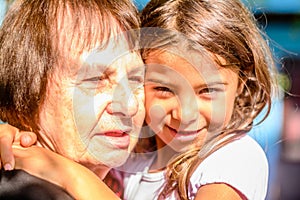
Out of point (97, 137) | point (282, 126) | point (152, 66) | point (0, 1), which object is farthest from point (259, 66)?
point (282, 126)

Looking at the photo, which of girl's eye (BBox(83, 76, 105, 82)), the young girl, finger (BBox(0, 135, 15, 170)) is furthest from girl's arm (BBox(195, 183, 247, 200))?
finger (BBox(0, 135, 15, 170))

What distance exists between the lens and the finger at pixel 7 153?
60.1 inches

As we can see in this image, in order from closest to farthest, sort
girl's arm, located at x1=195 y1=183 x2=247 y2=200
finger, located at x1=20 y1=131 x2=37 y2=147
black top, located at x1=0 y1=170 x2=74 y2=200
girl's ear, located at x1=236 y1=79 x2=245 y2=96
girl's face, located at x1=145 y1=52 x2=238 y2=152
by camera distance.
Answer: black top, located at x1=0 y1=170 x2=74 y2=200 → finger, located at x1=20 y1=131 x2=37 y2=147 → girl's arm, located at x1=195 y1=183 x2=247 y2=200 → girl's face, located at x1=145 y1=52 x2=238 y2=152 → girl's ear, located at x1=236 y1=79 x2=245 y2=96

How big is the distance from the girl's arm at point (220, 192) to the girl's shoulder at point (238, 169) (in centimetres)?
1

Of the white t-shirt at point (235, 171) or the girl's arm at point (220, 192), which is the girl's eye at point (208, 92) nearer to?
the white t-shirt at point (235, 171)

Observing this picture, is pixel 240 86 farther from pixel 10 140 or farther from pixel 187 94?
pixel 10 140

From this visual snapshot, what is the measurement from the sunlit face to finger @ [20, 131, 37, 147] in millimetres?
62

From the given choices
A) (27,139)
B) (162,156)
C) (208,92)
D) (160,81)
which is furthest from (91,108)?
(162,156)

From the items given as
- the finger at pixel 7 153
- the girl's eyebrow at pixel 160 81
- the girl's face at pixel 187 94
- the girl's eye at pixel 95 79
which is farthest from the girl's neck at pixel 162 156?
the finger at pixel 7 153

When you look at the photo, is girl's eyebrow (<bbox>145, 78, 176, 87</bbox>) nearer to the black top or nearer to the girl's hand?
the girl's hand

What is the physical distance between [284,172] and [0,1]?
343cm

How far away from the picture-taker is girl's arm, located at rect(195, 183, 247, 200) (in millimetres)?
1804

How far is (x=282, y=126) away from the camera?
17.0 ft

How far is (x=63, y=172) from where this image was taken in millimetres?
1545
